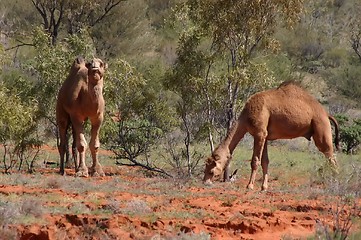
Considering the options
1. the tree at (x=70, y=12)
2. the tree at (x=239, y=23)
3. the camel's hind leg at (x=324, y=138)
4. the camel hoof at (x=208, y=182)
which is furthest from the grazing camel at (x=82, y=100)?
the tree at (x=70, y=12)

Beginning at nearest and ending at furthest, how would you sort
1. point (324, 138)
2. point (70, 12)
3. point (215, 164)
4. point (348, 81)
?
1. point (215, 164)
2. point (324, 138)
3. point (70, 12)
4. point (348, 81)

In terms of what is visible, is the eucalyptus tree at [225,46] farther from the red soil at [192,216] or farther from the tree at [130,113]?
the red soil at [192,216]

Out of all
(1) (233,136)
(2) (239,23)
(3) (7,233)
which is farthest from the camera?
(2) (239,23)

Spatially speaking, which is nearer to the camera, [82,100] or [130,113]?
[82,100]

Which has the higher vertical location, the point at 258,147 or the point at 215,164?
the point at 258,147

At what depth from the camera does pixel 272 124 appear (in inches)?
695

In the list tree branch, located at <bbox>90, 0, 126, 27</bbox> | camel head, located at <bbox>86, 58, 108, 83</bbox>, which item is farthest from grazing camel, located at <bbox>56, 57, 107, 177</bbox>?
tree branch, located at <bbox>90, 0, 126, 27</bbox>

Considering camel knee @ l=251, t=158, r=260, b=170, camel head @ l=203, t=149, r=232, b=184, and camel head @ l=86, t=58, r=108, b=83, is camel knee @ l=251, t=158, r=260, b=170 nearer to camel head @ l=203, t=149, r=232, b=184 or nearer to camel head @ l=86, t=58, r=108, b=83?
camel head @ l=203, t=149, r=232, b=184

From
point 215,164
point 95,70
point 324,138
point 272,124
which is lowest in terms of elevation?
point 215,164

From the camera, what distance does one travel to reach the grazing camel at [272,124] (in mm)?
17250

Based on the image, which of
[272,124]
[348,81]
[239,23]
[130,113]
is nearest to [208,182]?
[272,124]

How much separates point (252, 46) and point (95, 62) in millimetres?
5507

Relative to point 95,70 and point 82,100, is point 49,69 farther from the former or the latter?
point 95,70

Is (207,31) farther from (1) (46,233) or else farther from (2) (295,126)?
(1) (46,233)
